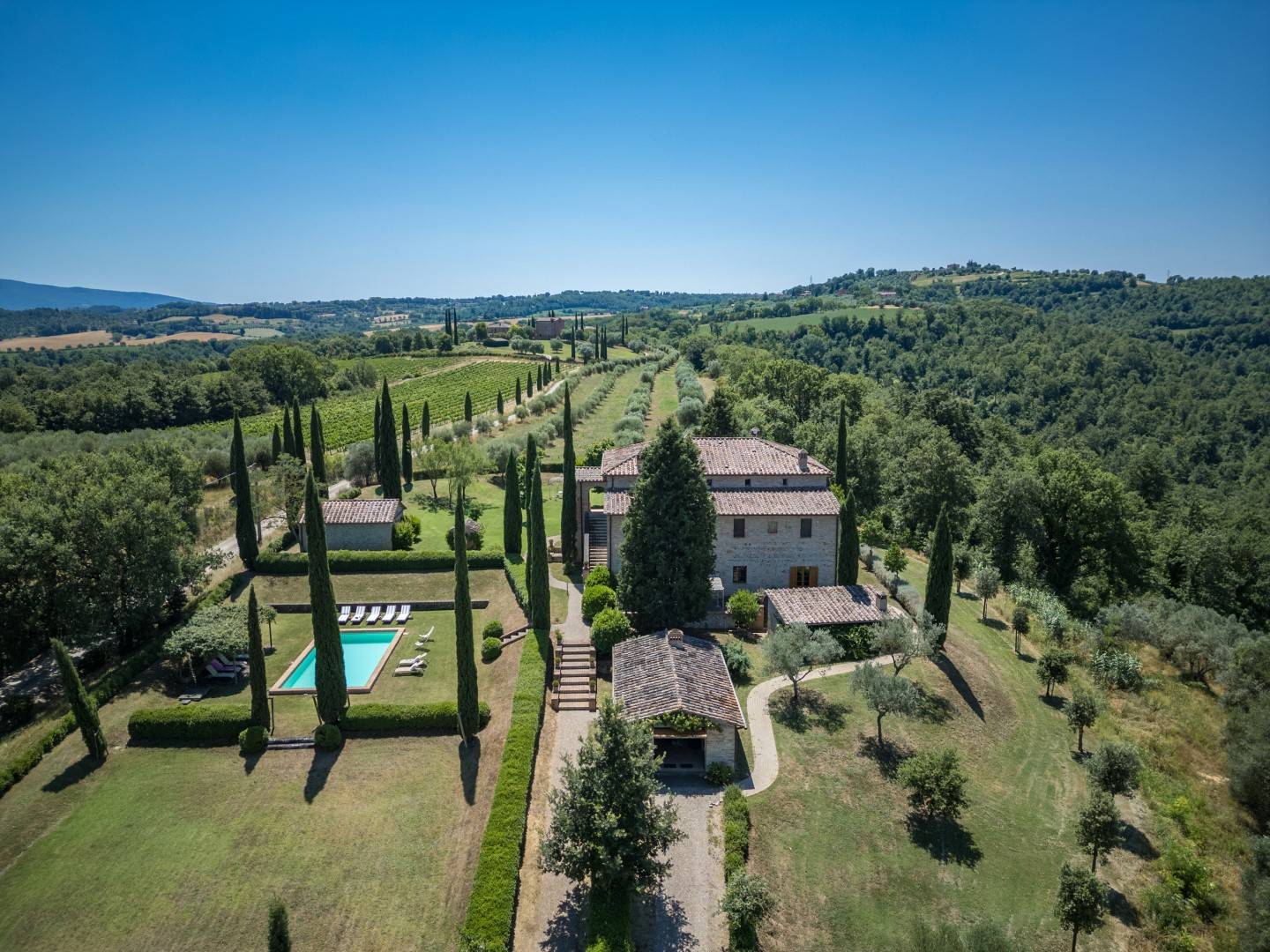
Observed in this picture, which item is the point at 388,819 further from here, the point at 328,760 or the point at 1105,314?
the point at 1105,314

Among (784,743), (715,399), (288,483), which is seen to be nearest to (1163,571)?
(715,399)

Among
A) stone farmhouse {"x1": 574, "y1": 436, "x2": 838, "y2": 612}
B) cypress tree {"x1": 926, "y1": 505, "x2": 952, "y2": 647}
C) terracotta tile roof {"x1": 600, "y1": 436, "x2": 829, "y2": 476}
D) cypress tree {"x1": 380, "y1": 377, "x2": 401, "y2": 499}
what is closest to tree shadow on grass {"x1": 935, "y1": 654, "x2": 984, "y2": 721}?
cypress tree {"x1": 926, "y1": 505, "x2": 952, "y2": 647}

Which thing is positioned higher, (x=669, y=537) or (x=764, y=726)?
(x=669, y=537)

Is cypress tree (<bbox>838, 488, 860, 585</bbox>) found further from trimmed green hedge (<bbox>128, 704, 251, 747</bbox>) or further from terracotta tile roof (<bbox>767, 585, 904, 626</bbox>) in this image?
trimmed green hedge (<bbox>128, 704, 251, 747</bbox>)

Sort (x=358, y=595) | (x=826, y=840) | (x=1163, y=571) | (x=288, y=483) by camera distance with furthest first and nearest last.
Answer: (x=1163, y=571)
(x=288, y=483)
(x=358, y=595)
(x=826, y=840)

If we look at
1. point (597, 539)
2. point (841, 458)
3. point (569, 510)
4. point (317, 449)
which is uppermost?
point (317, 449)

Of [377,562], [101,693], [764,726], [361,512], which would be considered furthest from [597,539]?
[101,693]

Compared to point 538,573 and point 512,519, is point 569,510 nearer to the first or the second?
point 512,519
